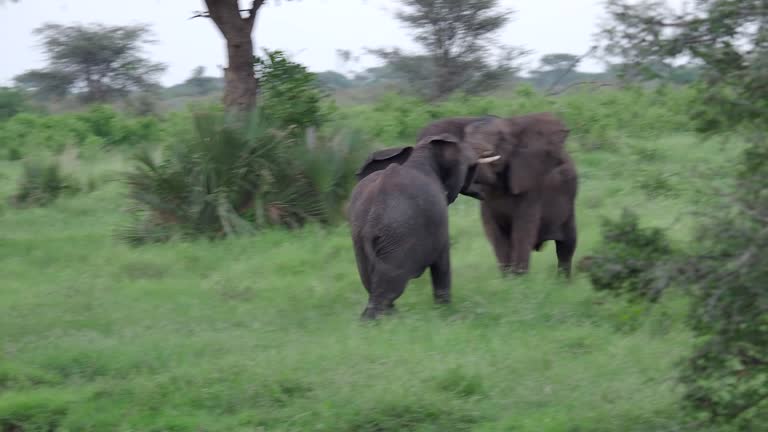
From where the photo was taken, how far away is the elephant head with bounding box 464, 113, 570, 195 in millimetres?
8617

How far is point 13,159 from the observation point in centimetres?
2148

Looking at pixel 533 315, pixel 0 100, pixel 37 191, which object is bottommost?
pixel 0 100

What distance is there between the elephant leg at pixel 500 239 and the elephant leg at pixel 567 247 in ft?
1.83

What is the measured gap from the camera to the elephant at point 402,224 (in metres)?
7.24

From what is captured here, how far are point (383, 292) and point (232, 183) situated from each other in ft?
14.3

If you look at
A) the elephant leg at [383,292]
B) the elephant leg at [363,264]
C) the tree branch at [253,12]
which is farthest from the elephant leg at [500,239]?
the tree branch at [253,12]

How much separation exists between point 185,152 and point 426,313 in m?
4.72

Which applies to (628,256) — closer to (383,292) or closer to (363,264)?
(383,292)

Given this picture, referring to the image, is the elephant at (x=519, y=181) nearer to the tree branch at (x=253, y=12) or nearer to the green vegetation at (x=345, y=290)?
the green vegetation at (x=345, y=290)

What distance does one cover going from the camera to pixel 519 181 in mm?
8688

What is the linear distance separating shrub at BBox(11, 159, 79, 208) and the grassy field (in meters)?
4.33

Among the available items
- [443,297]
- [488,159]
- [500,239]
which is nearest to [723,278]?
[443,297]

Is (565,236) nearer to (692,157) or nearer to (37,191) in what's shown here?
(692,157)

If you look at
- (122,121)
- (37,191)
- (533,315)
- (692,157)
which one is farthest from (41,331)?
(122,121)
